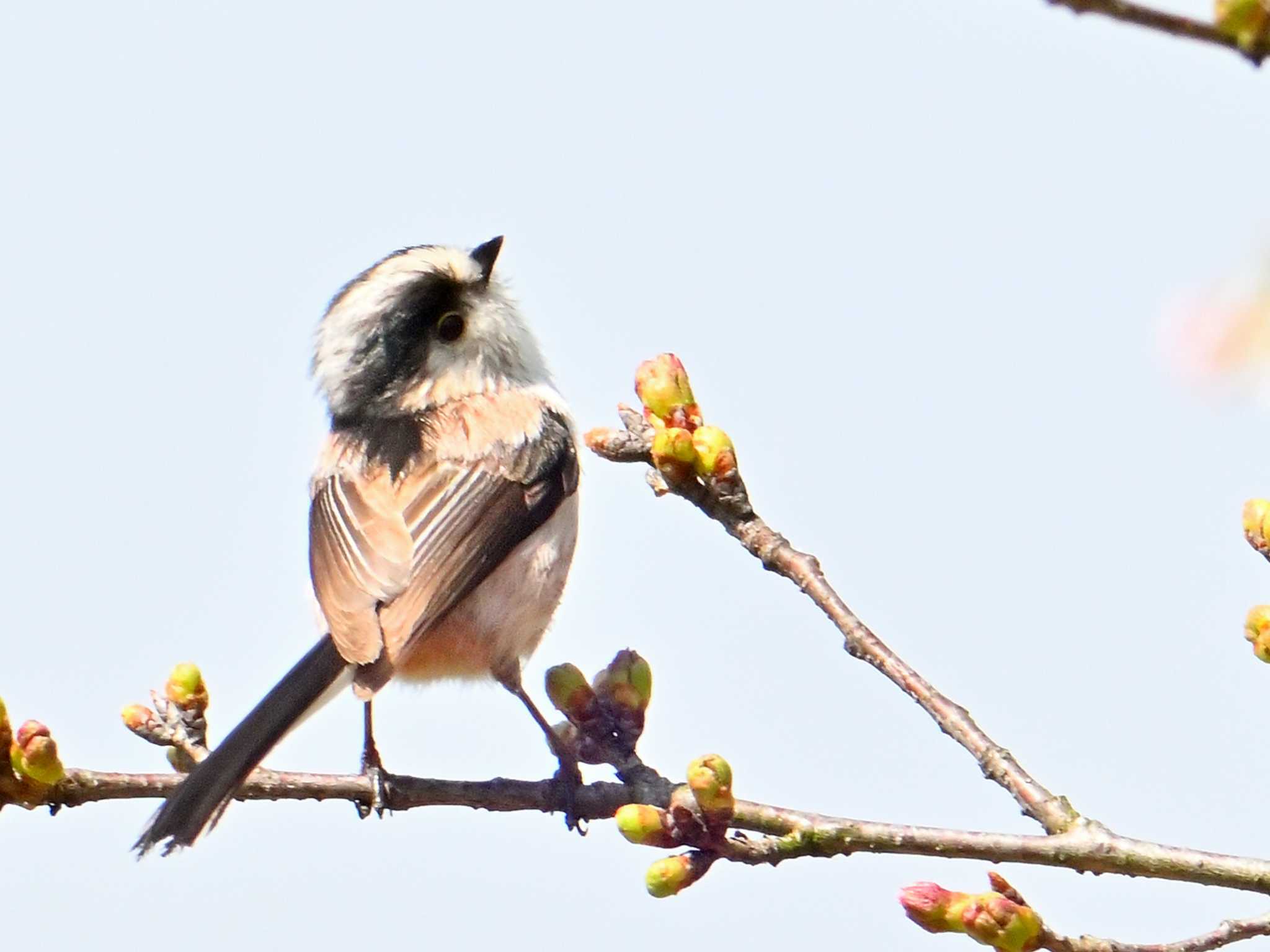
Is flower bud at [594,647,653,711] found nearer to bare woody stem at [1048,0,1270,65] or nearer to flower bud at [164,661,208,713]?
flower bud at [164,661,208,713]

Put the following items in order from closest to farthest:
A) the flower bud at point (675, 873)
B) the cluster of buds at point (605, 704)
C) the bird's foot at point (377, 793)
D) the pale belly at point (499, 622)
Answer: the flower bud at point (675, 873) → the cluster of buds at point (605, 704) → the bird's foot at point (377, 793) → the pale belly at point (499, 622)

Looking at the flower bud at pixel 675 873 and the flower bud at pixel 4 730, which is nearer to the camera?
the flower bud at pixel 675 873

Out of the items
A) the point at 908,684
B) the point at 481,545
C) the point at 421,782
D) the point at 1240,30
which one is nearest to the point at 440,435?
the point at 481,545

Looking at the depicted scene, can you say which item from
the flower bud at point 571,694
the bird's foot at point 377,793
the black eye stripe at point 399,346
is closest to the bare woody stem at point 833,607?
the flower bud at point 571,694

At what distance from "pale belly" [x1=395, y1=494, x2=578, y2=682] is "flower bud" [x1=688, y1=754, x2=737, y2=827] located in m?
1.66

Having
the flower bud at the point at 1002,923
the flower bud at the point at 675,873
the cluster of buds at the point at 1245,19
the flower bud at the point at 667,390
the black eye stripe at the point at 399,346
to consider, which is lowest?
the flower bud at the point at 1002,923

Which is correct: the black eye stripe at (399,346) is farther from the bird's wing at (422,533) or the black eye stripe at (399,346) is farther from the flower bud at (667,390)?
the flower bud at (667,390)

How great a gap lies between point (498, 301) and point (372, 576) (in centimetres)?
177

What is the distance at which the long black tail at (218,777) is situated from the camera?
3.09m

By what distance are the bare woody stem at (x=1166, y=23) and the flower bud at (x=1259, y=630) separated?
1578 mm

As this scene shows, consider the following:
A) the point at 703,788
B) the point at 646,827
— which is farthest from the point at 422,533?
the point at 703,788

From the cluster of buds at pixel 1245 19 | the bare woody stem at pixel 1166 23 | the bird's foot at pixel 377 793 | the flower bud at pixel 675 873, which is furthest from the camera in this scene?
the bird's foot at pixel 377 793

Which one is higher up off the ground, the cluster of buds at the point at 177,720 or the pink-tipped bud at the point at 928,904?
the cluster of buds at the point at 177,720

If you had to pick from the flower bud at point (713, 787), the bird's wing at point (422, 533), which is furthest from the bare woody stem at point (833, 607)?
the bird's wing at point (422, 533)
